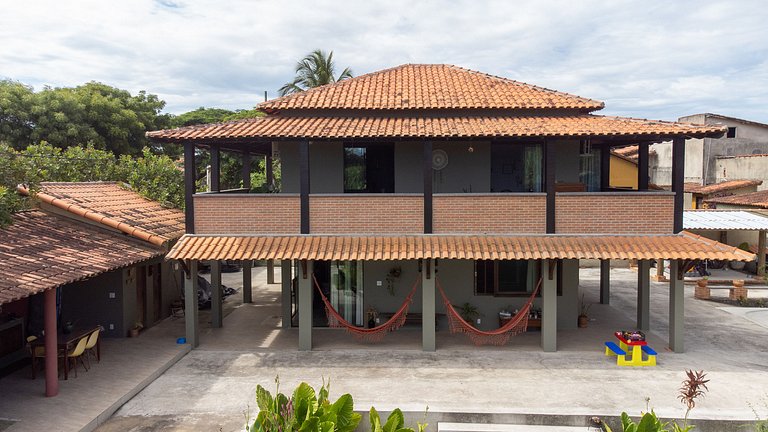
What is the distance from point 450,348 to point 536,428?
180 inches

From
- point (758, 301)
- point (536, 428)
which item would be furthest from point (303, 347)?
point (758, 301)

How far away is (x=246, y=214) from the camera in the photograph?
14070mm

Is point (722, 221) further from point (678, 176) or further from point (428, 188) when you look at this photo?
point (428, 188)

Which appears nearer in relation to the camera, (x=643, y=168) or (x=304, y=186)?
(x=304, y=186)

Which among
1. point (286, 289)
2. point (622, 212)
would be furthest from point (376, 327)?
point (622, 212)

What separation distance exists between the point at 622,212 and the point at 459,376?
Result: 5.86 m

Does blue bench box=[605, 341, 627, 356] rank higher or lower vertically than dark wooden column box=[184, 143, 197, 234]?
lower

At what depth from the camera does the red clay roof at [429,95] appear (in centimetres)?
1553

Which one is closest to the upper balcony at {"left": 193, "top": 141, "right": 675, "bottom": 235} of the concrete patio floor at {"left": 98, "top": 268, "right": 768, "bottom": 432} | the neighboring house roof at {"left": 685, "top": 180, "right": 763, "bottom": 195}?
the concrete patio floor at {"left": 98, "top": 268, "right": 768, "bottom": 432}

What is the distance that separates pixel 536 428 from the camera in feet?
31.5

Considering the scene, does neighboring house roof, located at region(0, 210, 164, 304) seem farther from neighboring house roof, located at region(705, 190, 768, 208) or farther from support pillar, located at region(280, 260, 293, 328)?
neighboring house roof, located at region(705, 190, 768, 208)

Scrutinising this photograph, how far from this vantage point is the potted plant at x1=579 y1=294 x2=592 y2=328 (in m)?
16.1

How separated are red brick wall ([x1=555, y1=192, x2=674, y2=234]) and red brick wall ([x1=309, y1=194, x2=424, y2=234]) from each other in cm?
372

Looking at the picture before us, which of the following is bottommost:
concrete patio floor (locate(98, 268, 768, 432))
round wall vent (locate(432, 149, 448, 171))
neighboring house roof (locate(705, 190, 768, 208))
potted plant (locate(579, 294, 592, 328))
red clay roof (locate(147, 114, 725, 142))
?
concrete patio floor (locate(98, 268, 768, 432))
